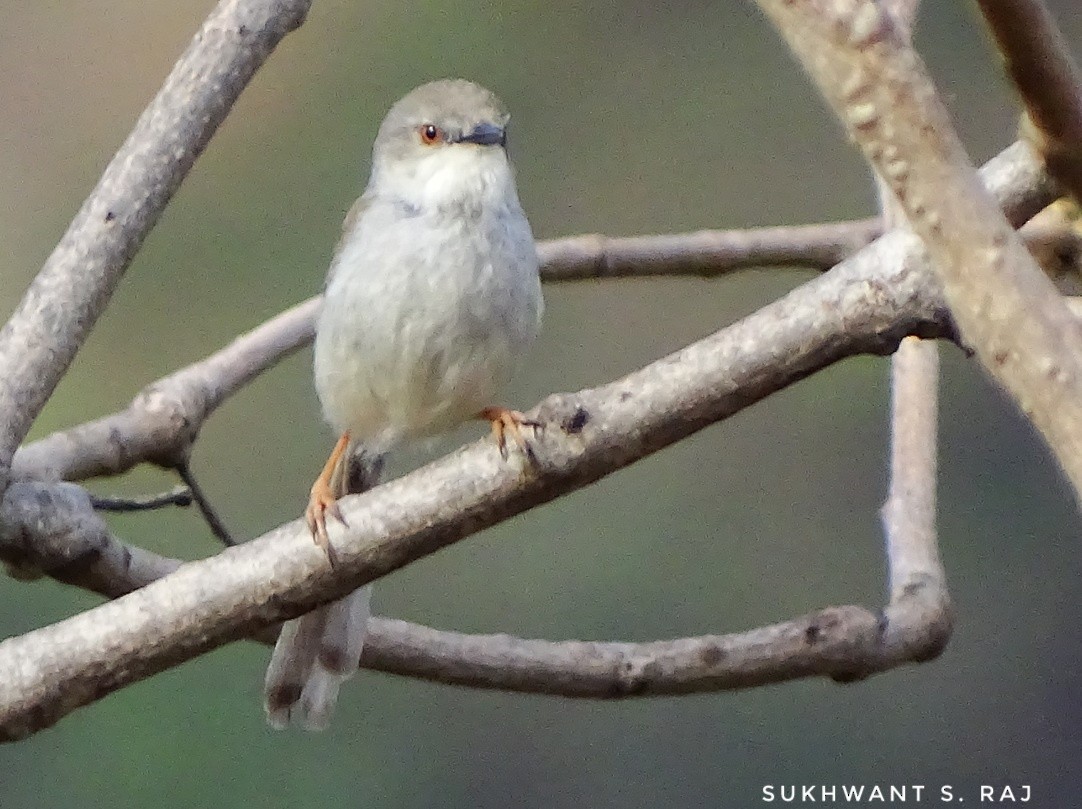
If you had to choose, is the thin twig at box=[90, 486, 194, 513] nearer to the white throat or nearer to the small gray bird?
the small gray bird

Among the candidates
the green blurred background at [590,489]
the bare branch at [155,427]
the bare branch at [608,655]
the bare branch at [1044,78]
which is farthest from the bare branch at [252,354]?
the green blurred background at [590,489]

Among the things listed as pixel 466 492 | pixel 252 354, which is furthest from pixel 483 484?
pixel 252 354

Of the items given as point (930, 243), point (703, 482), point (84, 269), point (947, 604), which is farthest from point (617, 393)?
point (703, 482)

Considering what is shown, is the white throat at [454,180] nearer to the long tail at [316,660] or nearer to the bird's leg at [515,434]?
the bird's leg at [515,434]

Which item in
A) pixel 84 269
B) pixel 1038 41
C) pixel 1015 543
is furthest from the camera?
pixel 1015 543

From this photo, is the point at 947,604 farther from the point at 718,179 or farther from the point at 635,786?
the point at 718,179

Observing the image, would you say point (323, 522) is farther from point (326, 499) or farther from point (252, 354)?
point (252, 354)

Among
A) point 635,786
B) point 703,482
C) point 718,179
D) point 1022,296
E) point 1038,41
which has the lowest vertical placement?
point 635,786
